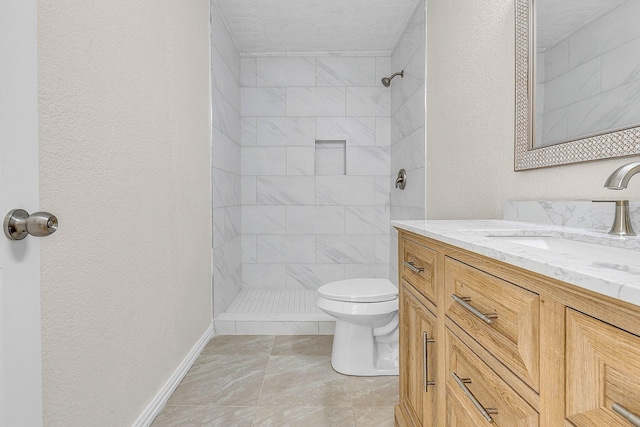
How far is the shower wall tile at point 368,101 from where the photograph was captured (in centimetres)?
343

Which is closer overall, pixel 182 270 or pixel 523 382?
pixel 523 382

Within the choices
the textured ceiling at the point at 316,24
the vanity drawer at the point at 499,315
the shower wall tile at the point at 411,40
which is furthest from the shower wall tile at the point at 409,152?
the vanity drawer at the point at 499,315

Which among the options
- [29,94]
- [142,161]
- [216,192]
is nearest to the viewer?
[29,94]

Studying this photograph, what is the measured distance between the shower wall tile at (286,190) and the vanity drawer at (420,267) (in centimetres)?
213

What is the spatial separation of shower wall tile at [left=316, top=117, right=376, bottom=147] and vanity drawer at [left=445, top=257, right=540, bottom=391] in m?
2.62

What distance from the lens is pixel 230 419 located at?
1.59m

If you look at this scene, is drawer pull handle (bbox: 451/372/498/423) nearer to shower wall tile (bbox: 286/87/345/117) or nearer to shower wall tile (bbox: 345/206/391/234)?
shower wall tile (bbox: 345/206/391/234)

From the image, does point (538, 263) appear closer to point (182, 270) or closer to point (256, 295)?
point (182, 270)

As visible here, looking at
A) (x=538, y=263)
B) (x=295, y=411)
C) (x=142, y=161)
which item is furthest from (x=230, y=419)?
(x=538, y=263)

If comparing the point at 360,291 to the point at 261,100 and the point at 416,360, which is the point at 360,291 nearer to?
the point at 416,360

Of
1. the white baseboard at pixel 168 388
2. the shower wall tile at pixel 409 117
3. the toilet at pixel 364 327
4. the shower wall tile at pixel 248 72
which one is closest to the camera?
the white baseboard at pixel 168 388

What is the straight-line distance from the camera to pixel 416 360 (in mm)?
1247

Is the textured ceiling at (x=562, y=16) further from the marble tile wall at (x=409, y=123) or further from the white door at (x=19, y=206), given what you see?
the white door at (x=19, y=206)

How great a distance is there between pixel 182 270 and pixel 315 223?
1715 millimetres
